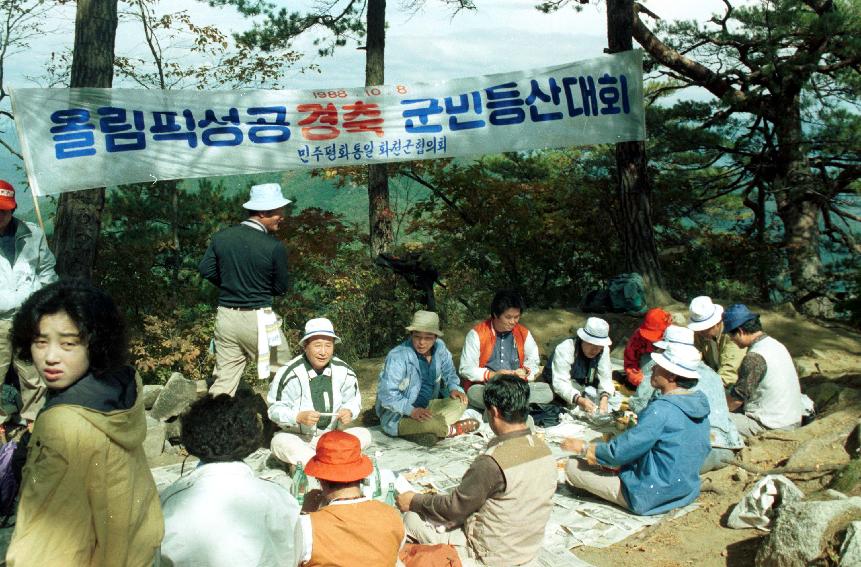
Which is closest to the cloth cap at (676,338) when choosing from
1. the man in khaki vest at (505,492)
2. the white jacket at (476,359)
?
the man in khaki vest at (505,492)

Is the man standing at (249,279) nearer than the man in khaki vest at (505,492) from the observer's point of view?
No

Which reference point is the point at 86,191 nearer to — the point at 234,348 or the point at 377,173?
the point at 234,348

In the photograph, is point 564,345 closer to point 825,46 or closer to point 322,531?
point 322,531

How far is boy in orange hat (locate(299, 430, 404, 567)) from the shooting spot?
2.70 m

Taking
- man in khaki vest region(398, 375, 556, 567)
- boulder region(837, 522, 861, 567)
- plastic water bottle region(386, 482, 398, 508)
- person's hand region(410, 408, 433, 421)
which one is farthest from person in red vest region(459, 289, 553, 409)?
boulder region(837, 522, 861, 567)

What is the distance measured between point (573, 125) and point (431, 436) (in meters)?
3.52

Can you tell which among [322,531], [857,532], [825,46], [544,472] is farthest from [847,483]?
[825,46]

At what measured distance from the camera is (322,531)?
8.89 ft

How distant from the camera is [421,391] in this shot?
19.1 ft

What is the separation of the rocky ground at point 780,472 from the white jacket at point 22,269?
1.48 meters

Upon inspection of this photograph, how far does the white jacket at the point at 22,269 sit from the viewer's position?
468 cm

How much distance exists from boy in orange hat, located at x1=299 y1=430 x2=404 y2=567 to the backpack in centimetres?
622

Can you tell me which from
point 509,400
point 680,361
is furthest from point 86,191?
point 680,361

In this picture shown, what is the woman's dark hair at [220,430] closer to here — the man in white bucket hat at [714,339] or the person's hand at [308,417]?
the person's hand at [308,417]
